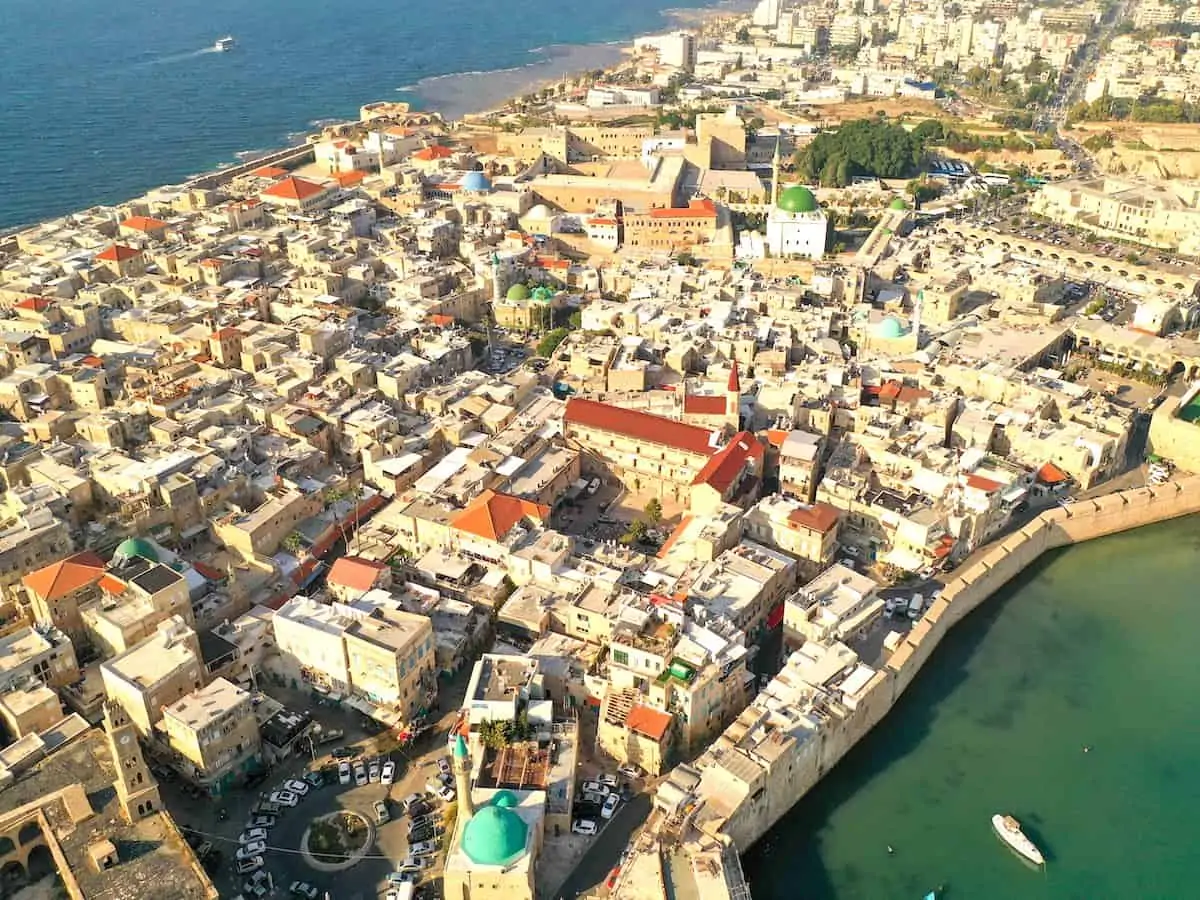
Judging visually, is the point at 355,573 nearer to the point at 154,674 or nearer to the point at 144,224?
the point at 154,674

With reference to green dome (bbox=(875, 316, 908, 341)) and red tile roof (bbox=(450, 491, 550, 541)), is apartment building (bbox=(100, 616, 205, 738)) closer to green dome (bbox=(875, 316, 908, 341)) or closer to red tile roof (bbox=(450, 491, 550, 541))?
red tile roof (bbox=(450, 491, 550, 541))

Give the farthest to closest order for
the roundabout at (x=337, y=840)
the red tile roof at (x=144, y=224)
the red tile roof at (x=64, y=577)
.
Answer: the red tile roof at (x=144, y=224), the red tile roof at (x=64, y=577), the roundabout at (x=337, y=840)

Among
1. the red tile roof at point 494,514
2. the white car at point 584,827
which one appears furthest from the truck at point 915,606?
the white car at point 584,827

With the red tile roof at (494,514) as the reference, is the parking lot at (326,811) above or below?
below

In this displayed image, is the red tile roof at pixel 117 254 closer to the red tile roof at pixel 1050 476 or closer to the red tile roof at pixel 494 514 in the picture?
the red tile roof at pixel 494 514

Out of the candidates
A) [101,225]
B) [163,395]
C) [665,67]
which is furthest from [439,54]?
[163,395]

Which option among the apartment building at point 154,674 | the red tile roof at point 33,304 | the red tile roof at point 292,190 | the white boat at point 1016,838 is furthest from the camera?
the red tile roof at point 292,190

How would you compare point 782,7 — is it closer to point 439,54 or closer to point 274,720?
point 439,54
